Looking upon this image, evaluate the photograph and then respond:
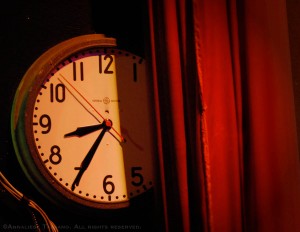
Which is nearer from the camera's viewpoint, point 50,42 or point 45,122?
point 45,122

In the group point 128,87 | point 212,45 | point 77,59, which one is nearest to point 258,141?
point 212,45

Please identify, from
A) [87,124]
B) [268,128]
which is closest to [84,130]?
[87,124]

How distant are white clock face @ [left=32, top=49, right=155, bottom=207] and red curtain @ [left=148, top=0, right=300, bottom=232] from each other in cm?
8

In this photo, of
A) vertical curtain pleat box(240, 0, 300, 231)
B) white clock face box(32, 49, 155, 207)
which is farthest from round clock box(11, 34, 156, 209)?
vertical curtain pleat box(240, 0, 300, 231)

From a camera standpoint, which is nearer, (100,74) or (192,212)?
(192,212)

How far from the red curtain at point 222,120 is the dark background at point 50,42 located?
113 millimetres

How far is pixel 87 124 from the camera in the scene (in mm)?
1018

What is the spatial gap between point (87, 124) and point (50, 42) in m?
0.25

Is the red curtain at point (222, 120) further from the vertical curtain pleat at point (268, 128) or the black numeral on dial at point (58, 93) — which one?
the black numeral on dial at point (58, 93)

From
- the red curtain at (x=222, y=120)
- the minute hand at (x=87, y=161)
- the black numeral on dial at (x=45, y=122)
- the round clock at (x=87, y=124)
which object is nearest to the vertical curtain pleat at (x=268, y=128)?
the red curtain at (x=222, y=120)

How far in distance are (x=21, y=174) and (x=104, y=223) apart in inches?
9.3

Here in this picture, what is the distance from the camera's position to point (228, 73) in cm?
97

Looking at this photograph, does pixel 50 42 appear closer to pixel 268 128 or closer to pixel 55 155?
pixel 55 155

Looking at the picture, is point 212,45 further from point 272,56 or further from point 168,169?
point 168,169
